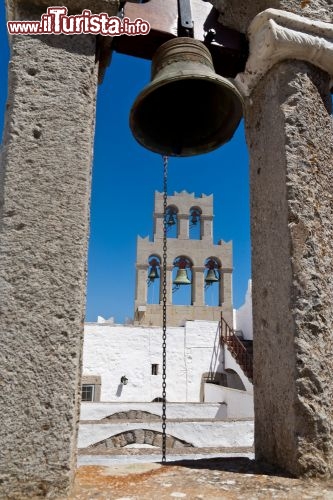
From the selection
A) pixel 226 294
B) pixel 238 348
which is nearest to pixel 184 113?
pixel 238 348

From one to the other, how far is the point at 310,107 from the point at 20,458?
209 cm

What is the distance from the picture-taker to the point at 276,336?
2139 millimetres

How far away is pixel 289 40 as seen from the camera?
2.29 metres

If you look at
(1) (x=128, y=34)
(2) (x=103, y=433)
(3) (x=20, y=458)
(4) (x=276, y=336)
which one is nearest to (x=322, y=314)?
(4) (x=276, y=336)

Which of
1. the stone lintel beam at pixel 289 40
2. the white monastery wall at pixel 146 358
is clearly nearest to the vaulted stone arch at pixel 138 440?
the stone lintel beam at pixel 289 40

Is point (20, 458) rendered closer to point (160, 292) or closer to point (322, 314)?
point (322, 314)

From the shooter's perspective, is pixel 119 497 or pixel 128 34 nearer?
pixel 119 497

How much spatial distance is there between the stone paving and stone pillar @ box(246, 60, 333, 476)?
0.13 m

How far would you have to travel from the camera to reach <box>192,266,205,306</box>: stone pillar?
52.7 ft

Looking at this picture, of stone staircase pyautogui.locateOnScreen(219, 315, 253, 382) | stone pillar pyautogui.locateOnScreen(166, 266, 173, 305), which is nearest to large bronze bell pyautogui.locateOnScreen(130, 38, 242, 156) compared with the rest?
stone staircase pyautogui.locateOnScreen(219, 315, 253, 382)

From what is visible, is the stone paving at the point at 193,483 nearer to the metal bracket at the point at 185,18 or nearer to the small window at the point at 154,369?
the metal bracket at the point at 185,18

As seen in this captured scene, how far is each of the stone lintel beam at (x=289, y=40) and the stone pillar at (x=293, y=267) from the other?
0.05 metres

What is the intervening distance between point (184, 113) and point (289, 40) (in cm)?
72

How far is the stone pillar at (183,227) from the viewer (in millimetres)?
17141
